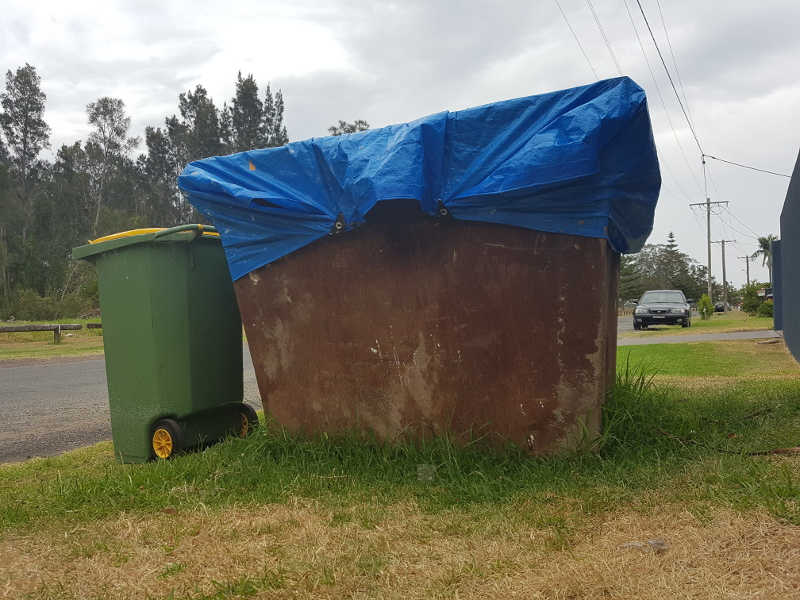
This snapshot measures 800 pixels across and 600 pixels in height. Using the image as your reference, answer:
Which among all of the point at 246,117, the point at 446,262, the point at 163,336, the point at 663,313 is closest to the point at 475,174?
the point at 446,262

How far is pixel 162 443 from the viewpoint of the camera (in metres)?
4.20

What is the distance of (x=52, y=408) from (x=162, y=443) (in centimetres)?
366

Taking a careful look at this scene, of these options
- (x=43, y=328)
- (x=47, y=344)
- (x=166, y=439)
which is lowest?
(x=47, y=344)

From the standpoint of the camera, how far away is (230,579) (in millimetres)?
2277

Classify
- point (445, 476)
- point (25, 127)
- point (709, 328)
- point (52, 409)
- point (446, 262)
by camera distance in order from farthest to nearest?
point (25, 127)
point (709, 328)
point (52, 409)
point (446, 262)
point (445, 476)

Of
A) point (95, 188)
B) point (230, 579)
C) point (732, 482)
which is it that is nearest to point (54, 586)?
point (230, 579)

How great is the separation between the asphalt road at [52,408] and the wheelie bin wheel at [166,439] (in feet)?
4.16

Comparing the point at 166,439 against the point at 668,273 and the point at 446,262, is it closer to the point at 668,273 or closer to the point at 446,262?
the point at 446,262

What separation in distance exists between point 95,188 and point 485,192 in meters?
48.5

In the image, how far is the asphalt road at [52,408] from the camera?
17.4 ft

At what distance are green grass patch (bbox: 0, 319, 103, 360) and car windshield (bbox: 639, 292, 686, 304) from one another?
17221 mm

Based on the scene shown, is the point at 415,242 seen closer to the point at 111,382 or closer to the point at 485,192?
the point at 485,192

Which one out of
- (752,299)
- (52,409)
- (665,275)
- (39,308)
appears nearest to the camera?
(52,409)

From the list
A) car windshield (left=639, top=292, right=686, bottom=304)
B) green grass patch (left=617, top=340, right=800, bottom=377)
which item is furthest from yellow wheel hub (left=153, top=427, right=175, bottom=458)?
car windshield (left=639, top=292, right=686, bottom=304)
